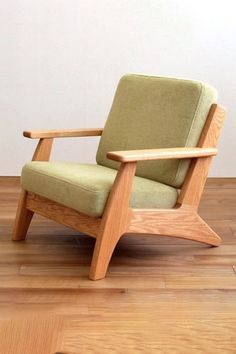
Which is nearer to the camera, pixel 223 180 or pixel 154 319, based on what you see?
pixel 154 319

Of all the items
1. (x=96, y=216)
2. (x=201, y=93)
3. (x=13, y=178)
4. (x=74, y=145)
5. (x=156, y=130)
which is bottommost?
(x=13, y=178)

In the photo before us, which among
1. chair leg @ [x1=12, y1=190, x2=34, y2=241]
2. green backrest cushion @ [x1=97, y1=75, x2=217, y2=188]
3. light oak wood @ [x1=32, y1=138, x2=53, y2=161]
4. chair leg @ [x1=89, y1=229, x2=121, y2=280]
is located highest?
green backrest cushion @ [x1=97, y1=75, x2=217, y2=188]

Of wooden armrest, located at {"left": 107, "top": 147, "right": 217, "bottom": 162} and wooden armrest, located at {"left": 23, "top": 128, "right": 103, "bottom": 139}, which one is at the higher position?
wooden armrest, located at {"left": 107, "top": 147, "right": 217, "bottom": 162}

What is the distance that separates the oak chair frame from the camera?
8.13ft

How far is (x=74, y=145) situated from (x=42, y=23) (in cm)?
85

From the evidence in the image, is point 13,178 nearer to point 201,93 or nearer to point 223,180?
point 223,180

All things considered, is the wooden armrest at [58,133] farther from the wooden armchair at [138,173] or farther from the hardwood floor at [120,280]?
the hardwood floor at [120,280]

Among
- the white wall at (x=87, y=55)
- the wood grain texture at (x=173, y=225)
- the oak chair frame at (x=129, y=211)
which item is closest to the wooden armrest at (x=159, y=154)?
the oak chair frame at (x=129, y=211)

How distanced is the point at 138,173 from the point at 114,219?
493 millimetres

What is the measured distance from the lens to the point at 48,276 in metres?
2.53

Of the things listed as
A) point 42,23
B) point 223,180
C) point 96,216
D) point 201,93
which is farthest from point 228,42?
point 96,216

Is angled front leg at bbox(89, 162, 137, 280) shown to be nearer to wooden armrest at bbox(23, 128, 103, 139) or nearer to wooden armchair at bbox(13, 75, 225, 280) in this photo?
wooden armchair at bbox(13, 75, 225, 280)

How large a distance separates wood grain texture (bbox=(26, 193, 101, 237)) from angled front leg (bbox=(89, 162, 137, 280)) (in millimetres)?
57

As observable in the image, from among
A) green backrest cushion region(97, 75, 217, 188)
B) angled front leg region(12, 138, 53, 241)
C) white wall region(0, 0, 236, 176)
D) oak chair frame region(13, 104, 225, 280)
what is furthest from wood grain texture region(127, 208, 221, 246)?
white wall region(0, 0, 236, 176)
